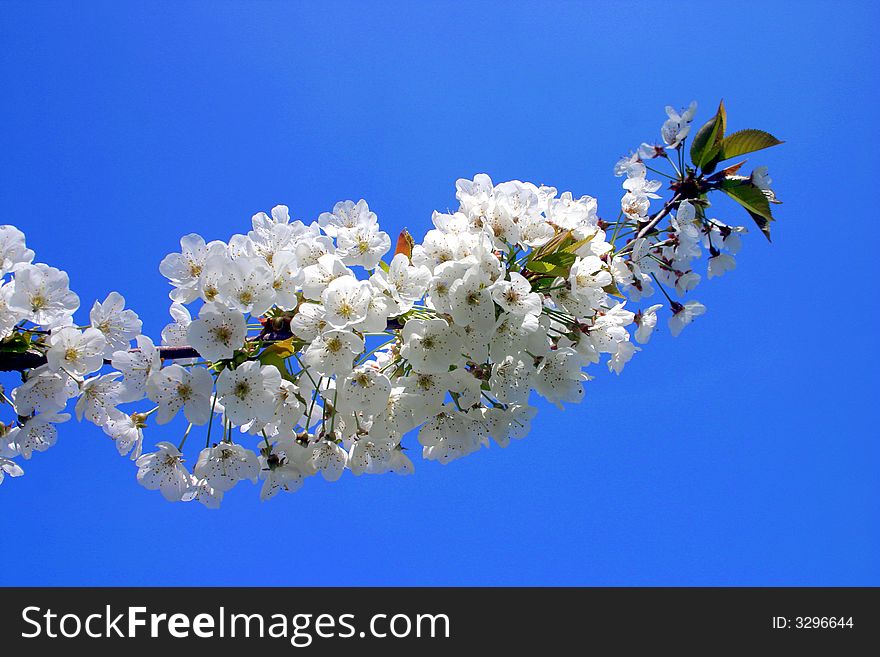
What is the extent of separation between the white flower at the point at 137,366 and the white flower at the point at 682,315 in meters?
2.04

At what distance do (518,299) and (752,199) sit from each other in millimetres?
1196

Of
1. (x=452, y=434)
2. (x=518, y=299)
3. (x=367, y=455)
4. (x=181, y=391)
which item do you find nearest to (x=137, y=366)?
(x=181, y=391)

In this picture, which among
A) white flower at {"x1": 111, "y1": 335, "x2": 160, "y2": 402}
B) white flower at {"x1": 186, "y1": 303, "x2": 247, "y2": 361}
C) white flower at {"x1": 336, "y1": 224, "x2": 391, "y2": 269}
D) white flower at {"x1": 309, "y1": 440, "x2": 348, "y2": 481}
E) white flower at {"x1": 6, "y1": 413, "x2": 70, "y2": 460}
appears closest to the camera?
white flower at {"x1": 186, "y1": 303, "x2": 247, "y2": 361}

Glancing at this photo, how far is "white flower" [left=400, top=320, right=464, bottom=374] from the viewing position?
1781 millimetres

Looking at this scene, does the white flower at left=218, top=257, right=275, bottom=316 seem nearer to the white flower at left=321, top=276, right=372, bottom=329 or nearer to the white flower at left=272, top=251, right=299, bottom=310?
the white flower at left=272, top=251, right=299, bottom=310

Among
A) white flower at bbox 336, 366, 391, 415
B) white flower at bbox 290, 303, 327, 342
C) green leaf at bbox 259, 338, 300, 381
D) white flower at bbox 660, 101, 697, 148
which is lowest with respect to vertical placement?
white flower at bbox 336, 366, 391, 415

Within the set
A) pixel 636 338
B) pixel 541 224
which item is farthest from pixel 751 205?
pixel 541 224

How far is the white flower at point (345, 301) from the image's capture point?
1.73m

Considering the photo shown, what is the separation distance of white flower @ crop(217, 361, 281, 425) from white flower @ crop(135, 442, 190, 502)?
436 millimetres

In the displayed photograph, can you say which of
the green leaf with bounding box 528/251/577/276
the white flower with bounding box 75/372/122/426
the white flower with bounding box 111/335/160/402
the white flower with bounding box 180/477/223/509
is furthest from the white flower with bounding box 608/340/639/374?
the white flower with bounding box 75/372/122/426

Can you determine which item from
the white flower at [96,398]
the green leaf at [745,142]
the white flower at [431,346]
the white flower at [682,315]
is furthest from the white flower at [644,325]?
the white flower at [96,398]

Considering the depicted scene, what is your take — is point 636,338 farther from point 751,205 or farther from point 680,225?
point 751,205

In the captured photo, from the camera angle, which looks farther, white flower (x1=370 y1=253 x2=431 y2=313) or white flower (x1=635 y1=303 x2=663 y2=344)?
white flower (x1=635 y1=303 x2=663 y2=344)

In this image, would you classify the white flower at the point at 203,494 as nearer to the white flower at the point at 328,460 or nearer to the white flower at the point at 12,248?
the white flower at the point at 328,460
